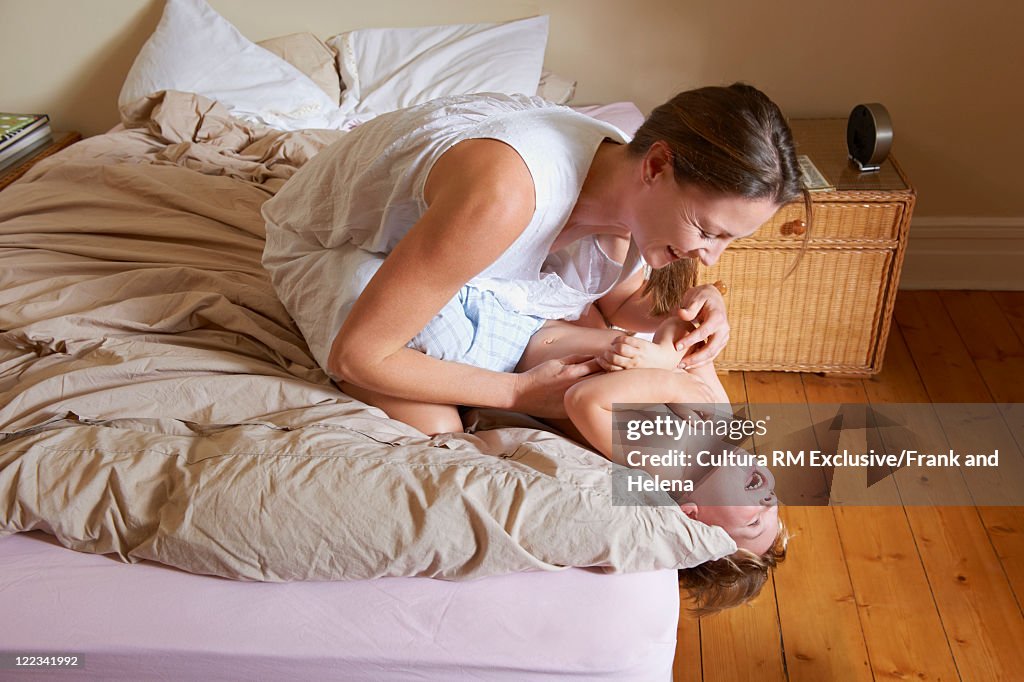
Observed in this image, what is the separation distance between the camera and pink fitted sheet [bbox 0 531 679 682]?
1020 millimetres

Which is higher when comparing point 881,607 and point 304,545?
point 304,545

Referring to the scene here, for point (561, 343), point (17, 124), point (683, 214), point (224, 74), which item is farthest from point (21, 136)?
point (683, 214)

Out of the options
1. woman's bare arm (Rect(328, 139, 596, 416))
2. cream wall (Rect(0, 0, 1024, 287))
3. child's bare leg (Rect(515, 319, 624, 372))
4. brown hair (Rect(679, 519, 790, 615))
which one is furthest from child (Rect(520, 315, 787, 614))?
cream wall (Rect(0, 0, 1024, 287))

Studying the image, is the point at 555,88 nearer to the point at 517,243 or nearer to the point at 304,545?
the point at 517,243

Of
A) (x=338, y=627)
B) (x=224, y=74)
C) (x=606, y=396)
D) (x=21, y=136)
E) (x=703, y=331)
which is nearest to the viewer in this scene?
(x=338, y=627)

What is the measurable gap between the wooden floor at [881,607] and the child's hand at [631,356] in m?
0.53

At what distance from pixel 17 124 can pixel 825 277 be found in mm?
2131

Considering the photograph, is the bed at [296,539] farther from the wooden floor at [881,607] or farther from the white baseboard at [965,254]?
the white baseboard at [965,254]

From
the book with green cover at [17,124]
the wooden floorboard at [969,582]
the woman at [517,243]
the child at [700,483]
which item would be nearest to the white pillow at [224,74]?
the book with green cover at [17,124]

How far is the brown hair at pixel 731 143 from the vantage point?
43.9 inches

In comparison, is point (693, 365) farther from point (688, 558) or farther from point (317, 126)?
point (317, 126)

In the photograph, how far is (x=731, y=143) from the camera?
1114 millimetres

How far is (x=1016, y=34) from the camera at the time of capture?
90.9 inches

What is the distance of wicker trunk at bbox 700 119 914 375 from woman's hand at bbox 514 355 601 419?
867 mm
